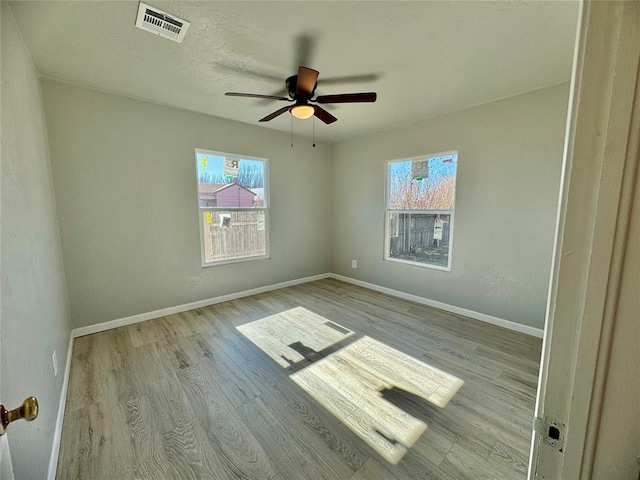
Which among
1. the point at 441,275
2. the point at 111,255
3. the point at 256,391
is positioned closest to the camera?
the point at 256,391

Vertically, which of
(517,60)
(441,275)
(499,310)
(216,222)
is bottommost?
(499,310)

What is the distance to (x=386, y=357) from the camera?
2.34m

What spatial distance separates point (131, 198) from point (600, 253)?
3.56 metres

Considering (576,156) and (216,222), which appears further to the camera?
(216,222)

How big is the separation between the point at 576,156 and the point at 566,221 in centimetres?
11

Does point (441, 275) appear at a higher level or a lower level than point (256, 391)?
higher

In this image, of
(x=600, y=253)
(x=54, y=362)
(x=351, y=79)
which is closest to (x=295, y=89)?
(x=351, y=79)

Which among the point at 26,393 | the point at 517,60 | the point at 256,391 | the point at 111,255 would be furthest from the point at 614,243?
the point at 111,255

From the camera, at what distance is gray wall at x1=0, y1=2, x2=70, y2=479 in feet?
3.36

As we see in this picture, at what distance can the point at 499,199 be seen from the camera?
9.49 ft

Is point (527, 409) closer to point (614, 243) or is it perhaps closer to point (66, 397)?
point (614, 243)

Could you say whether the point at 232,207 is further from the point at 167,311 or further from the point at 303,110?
the point at 303,110

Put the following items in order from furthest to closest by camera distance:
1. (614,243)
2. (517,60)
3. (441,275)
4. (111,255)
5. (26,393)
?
(441,275), (111,255), (517,60), (26,393), (614,243)

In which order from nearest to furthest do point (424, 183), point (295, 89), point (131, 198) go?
point (295, 89)
point (131, 198)
point (424, 183)
